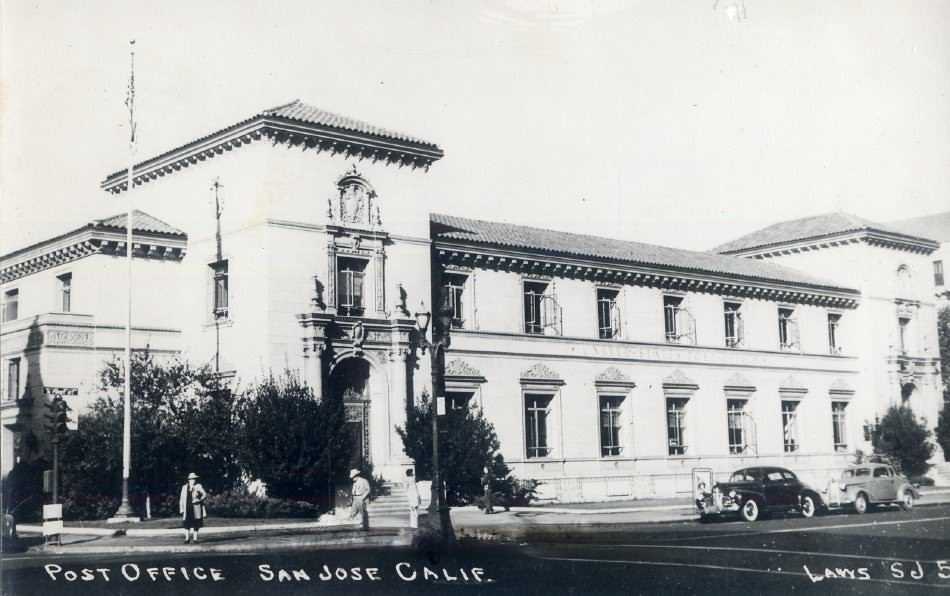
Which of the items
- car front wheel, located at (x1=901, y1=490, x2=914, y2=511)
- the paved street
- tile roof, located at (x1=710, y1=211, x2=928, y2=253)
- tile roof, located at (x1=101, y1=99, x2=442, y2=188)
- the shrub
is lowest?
car front wheel, located at (x1=901, y1=490, x2=914, y2=511)

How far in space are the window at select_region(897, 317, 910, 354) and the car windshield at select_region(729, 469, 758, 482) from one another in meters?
17.3

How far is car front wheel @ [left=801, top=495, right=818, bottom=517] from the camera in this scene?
994 inches

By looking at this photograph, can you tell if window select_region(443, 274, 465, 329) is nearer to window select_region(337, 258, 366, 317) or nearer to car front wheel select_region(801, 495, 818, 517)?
window select_region(337, 258, 366, 317)

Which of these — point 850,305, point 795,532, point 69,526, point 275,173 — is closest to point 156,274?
point 275,173

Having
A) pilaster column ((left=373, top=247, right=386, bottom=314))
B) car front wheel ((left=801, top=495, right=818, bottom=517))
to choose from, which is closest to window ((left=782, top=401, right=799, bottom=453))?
car front wheel ((left=801, top=495, right=818, bottom=517))

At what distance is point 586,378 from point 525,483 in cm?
516

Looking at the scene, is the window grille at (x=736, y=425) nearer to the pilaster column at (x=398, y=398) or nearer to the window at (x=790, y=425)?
the window at (x=790, y=425)

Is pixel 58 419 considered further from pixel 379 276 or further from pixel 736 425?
pixel 736 425

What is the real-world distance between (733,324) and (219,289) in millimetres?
21357

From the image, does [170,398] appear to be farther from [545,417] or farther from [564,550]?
[545,417]

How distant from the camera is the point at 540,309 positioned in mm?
33094

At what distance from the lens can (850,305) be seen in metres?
41.2

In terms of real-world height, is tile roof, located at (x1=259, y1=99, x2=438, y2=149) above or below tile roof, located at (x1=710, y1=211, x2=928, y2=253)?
above

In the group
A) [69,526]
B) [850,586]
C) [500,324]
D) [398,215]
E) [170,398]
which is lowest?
[850,586]
